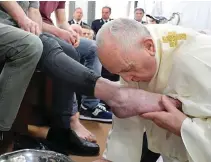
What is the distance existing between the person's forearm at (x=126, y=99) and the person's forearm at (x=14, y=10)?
1.46ft

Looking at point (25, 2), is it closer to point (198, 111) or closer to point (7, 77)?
point (7, 77)

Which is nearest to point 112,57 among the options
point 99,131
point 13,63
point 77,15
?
point 13,63

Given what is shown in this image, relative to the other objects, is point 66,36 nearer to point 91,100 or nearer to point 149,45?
point 91,100

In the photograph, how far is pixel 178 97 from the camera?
86 cm

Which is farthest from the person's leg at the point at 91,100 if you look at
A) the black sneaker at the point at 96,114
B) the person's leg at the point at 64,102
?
the person's leg at the point at 64,102

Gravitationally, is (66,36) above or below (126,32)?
below

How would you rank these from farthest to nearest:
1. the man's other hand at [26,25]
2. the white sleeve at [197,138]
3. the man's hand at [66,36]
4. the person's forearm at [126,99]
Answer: the man's hand at [66,36]
the man's other hand at [26,25]
the person's forearm at [126,99]
the white sleeve at [197,138]

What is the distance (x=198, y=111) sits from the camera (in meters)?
0.81

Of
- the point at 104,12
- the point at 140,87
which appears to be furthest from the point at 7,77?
the point at 104,12

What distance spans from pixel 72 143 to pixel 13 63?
458 mm

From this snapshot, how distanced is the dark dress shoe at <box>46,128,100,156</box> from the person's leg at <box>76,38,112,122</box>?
43 centimetres

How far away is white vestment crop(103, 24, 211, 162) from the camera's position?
0.80 metres

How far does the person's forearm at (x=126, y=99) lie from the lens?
900 mm

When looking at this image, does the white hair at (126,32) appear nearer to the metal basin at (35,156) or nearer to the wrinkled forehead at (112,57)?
the wrinkled forehead at (112,57)
